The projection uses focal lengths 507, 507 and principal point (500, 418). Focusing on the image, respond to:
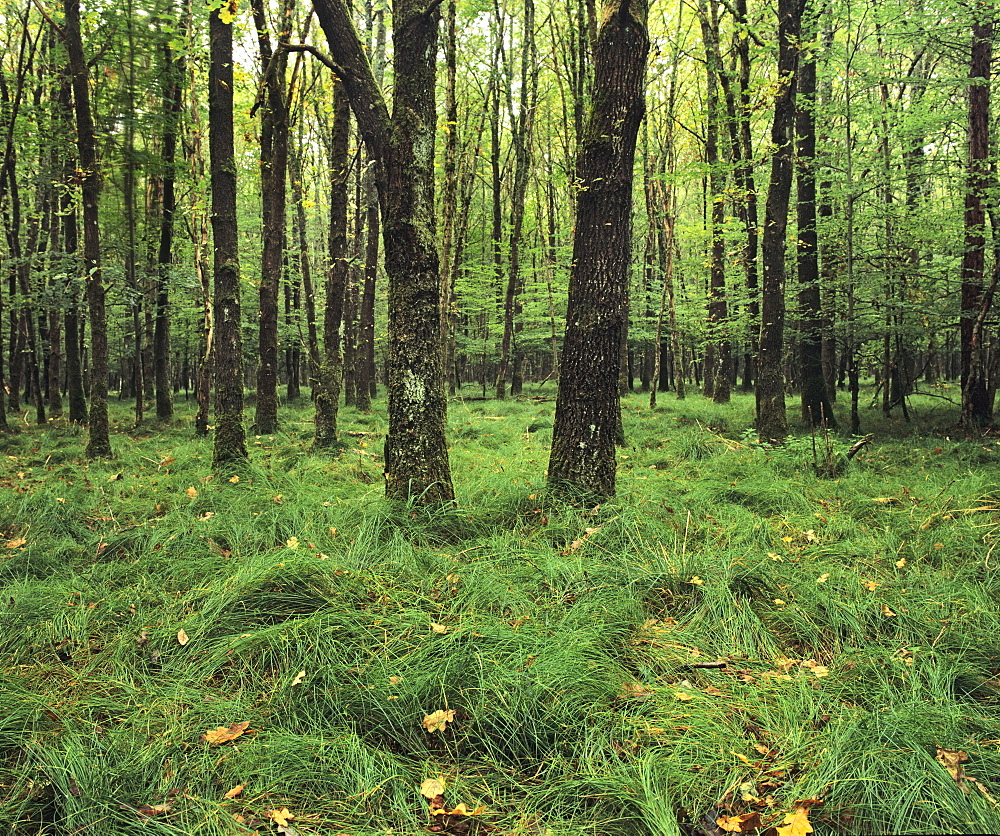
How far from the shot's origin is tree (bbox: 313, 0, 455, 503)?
4.50 meters

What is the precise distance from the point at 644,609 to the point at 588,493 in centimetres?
158

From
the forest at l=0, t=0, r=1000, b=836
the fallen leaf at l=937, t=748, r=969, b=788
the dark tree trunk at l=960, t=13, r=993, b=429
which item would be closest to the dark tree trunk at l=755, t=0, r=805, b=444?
the forest at l=0, t=0, r=1000, b=836

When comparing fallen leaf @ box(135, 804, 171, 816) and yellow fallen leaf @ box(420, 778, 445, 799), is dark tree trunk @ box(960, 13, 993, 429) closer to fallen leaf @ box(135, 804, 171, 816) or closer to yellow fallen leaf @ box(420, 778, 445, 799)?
yellow fallen leaf @ box(420, 778, 445, 799)

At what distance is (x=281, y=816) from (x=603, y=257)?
464cm

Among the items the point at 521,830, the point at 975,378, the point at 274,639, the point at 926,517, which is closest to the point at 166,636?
the point at 274,639

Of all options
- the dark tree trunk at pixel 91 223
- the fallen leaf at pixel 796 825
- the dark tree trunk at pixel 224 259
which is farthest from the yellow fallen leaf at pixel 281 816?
the dark tree trunk at pixel 91 223

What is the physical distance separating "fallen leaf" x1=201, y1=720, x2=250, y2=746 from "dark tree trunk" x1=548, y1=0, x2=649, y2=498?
3235 millimetres

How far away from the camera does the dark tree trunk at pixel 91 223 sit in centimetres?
714

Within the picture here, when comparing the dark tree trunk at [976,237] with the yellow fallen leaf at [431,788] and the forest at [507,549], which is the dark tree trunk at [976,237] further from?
the yellow fallen leaf at [431,788]

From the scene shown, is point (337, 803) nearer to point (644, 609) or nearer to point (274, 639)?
point (274, 639)

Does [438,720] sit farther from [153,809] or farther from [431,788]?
[153,809]

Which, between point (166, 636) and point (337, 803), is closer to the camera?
point (337, 803)

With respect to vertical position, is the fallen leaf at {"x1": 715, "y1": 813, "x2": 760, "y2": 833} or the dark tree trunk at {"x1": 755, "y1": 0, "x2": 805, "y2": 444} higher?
the dark tree trunk at {"x1": 755, "y1": 0, "x2": 805, "y2": 444}

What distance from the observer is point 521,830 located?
6.21ft
